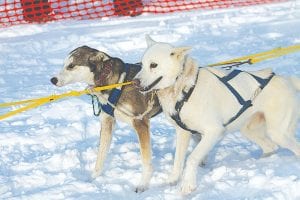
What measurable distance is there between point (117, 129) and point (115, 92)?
1.41m

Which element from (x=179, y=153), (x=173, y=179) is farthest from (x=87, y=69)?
(x=173, y=179)

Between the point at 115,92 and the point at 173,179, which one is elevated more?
the point at 115,92

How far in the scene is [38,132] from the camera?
557cm

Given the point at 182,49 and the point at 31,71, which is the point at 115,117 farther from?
the point at 31,71

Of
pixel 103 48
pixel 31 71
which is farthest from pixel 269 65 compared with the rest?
pixel 31 71

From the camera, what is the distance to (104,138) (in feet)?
15.3

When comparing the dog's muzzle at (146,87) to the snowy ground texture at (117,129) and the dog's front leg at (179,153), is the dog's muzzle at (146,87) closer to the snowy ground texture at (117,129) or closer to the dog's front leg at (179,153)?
the dog's front leg at (179,153)

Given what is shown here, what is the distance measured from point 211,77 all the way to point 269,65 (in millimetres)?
3612

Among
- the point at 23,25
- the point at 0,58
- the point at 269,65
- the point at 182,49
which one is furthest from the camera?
the point at 23,25

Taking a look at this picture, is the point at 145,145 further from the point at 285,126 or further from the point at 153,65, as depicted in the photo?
the point at 285,126

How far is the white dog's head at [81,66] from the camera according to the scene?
431 cm

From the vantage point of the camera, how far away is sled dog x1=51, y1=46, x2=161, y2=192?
4328 millimetres

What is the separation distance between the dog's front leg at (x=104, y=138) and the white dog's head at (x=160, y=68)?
80 cm

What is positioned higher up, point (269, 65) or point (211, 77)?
point (211, 77)
